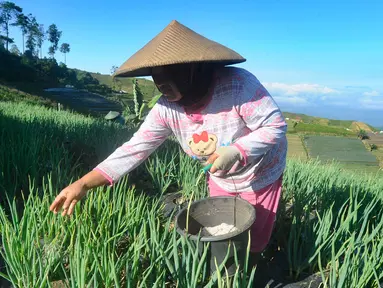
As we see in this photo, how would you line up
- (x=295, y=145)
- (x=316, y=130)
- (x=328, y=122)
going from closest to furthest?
(x=295, y=145)
(x=316, y=130)
(x=328, y=122)

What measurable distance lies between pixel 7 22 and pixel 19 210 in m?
60.3

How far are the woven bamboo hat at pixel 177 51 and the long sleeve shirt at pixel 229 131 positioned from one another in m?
0.12

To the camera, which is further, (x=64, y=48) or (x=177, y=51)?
(x=64, y=48)

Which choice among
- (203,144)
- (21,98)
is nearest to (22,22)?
(21,98)

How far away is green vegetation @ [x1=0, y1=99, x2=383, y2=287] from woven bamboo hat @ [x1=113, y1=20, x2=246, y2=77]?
0.56 meters

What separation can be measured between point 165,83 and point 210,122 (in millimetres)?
260

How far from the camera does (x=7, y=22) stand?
52.9 meters

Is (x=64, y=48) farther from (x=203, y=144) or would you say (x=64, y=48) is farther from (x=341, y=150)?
(x=203, y=144)

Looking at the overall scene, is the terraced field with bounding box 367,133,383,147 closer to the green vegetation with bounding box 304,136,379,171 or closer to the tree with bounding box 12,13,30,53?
the green vegetation with bounding box 304,136,379,171

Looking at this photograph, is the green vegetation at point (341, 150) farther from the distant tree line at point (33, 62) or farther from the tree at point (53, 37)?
the tree at point (53, 37)

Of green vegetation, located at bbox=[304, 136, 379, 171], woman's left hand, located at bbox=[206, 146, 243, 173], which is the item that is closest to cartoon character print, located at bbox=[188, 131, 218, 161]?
woman's left hand, located at bbox=[206, 146, 243, 173]

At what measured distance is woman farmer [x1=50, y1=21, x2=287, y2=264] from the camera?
126 cm

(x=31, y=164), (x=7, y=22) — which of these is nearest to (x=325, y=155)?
(x=31, y=164)

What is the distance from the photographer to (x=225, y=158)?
3.94 ft
